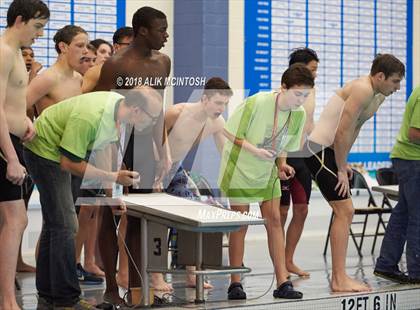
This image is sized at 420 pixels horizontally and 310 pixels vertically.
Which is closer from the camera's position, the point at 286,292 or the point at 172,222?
the point at 172,222

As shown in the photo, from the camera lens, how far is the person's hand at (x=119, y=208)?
489cm

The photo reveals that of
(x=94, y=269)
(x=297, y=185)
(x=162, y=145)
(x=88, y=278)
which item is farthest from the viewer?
(x=297, y=185)

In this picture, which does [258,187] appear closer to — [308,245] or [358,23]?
[308,245]

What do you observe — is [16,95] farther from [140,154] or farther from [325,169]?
[325,169]

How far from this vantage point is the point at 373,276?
257 inches

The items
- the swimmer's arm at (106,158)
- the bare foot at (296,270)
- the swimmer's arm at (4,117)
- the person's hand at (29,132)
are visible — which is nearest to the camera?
the swimmer's arm at (4,117)

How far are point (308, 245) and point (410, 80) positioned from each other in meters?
2.36

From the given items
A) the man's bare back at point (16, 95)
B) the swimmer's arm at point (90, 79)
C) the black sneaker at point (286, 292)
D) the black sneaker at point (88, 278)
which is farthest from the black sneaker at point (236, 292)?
the man's bare back at point (16, 95)

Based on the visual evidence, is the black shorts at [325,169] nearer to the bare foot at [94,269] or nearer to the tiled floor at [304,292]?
the tiled floor at [304,292]

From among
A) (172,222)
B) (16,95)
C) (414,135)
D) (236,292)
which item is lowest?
(236,292)

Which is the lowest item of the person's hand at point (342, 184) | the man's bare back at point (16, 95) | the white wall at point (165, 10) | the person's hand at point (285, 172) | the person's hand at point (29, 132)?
the person's hand at point (342, 184)

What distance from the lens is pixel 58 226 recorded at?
187 inches

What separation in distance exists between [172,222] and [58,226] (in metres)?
0.57

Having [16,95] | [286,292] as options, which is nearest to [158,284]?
[286,292]
